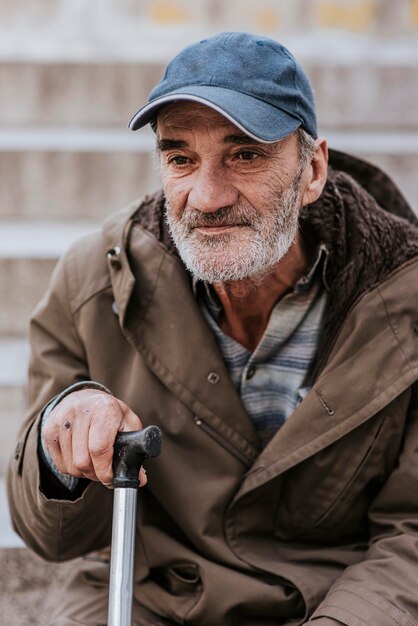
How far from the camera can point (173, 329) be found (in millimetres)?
2475

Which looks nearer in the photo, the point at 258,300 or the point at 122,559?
the point at 122,559

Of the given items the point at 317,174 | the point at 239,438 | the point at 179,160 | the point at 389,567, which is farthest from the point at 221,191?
the point at 389,567

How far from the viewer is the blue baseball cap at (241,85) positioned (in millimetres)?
2189

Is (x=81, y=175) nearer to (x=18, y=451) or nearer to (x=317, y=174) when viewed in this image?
(x=317, y=174)

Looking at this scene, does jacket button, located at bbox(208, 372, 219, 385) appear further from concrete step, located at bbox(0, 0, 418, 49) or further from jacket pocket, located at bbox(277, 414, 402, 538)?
concrete step, located at bbox(0, 0, 418, 49)

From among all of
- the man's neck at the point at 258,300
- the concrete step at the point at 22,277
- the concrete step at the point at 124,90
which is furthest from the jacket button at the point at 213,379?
the concrete step at the point at 124,90

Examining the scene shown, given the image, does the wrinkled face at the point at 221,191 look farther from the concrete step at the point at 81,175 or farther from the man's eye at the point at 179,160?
the concrete step at the point at 81,175

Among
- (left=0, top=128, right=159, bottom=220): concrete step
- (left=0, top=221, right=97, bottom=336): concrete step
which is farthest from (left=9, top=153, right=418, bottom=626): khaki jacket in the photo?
(left=0, top=128, right=159, bottom=220): concrete step

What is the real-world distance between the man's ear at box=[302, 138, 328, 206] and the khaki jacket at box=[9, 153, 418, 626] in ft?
0.23

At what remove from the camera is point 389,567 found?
230 centimetres

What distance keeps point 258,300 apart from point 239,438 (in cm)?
34

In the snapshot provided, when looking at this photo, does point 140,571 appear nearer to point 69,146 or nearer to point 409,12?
point 69,146

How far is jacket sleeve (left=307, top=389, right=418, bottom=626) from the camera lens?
7.23ft

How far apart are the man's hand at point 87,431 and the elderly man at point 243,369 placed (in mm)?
27
